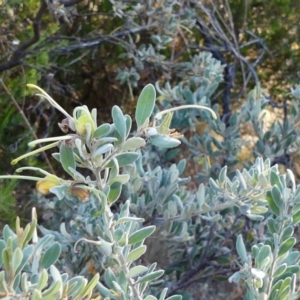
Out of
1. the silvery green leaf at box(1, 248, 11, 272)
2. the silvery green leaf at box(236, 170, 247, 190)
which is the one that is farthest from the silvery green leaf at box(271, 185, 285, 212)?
the silvery green leaf at box(1, 248, 11, 272)

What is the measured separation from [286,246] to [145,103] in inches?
14.8

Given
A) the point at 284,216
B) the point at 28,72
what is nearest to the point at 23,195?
the point at 28,72

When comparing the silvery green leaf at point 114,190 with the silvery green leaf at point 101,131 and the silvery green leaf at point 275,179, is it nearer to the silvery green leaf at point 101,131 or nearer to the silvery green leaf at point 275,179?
the silvery green leaf at point 101,131

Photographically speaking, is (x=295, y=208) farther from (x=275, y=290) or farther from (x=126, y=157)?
(x=126, y=157)

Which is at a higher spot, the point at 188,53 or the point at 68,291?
the point at 68,291

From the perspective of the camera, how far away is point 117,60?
9.12 ft

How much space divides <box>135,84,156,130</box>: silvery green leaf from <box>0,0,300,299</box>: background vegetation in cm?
81

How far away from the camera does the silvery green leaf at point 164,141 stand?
659 mm

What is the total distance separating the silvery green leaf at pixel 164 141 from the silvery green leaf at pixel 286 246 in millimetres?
313

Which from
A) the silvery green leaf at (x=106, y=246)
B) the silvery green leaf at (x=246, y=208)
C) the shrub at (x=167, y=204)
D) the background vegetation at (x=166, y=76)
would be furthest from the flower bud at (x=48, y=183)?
the background vegetation at (x=166, y=76)

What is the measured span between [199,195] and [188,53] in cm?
175

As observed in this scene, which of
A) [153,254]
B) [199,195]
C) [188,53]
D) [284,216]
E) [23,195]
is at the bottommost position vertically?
[153,254]

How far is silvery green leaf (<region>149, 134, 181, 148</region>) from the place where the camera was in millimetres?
659

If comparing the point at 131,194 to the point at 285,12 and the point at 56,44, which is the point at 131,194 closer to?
the point at 56,44
